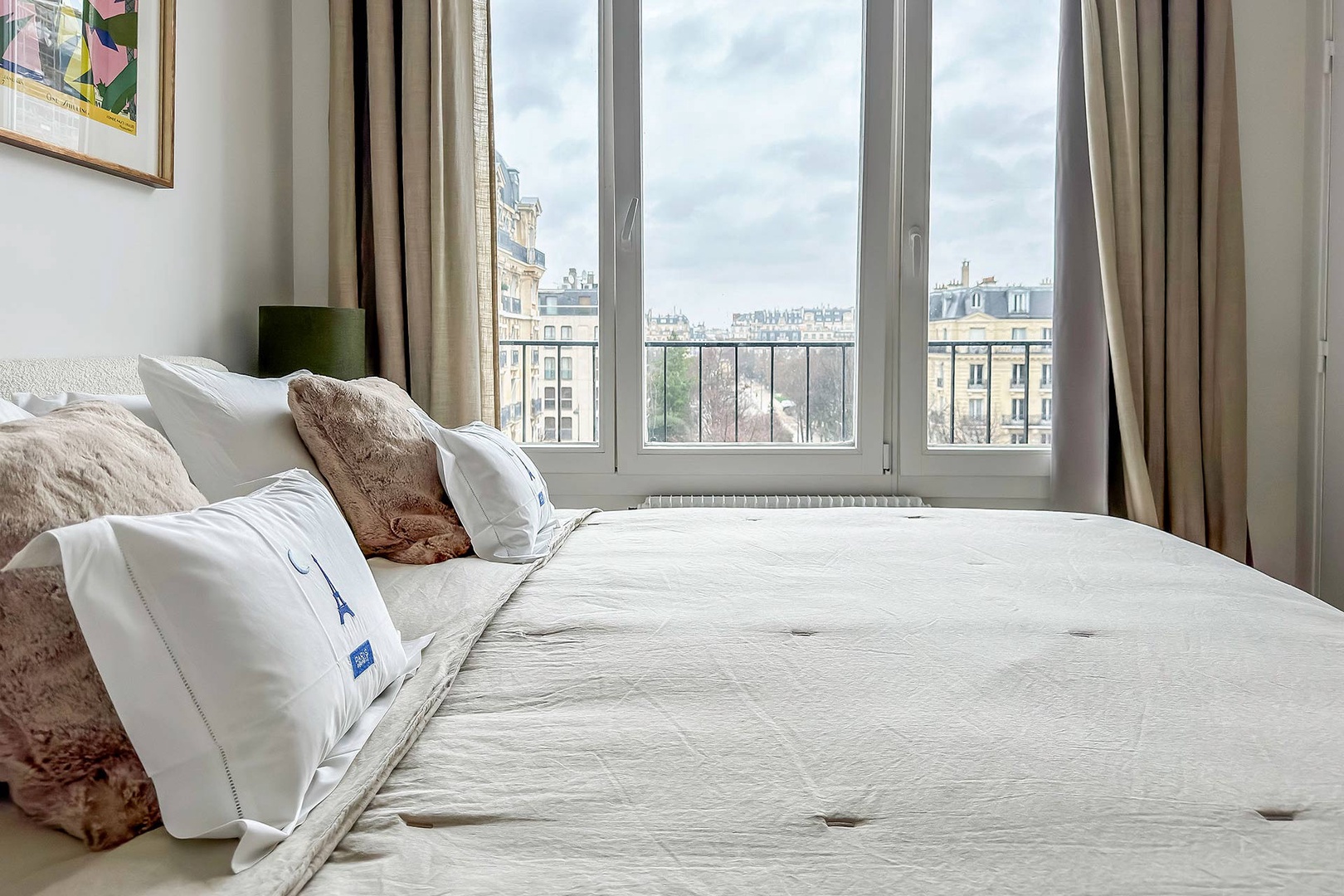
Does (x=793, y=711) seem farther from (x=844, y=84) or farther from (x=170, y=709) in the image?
(x=844, y=84)

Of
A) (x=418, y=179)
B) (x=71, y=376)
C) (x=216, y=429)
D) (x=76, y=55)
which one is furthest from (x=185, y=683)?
(x=418, y=179)

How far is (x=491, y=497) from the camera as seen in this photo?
1.80 meters

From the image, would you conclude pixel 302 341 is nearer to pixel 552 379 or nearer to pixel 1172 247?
pixel 552 379

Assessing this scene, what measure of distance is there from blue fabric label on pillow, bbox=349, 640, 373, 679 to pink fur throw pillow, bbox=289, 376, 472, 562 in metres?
0.76

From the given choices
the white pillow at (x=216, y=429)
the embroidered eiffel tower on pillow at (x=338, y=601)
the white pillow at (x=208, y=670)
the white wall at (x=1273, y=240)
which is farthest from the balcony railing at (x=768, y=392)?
the white pillow at (x=208, y=670)

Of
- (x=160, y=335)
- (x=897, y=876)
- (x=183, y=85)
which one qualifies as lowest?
(x=897, y=876)

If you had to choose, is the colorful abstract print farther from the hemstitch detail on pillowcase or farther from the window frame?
the window frame

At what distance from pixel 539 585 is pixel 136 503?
0.69 m

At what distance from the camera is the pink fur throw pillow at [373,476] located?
171 centimetres

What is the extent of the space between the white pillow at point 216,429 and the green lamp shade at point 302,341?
80 cm

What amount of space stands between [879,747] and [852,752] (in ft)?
0.10

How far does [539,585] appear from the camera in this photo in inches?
59.5

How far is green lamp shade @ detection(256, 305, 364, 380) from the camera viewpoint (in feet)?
8.18

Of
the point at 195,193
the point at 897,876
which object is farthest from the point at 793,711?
the point at 195,193
